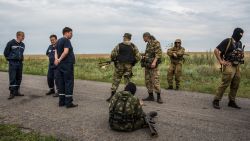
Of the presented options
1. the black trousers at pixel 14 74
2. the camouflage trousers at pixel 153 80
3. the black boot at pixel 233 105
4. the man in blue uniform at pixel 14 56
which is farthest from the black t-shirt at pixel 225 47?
the black trousers at pixel 14 74

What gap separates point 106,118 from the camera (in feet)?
29.1

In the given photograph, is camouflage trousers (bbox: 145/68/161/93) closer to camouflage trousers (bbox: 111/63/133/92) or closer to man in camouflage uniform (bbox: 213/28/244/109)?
camouflage trousers (bbox: 111/63/133/92)

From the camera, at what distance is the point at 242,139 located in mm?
7387

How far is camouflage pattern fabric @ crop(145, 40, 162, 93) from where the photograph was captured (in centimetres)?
1102

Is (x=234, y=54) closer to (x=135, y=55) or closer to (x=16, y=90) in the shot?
(x=135, y=55)

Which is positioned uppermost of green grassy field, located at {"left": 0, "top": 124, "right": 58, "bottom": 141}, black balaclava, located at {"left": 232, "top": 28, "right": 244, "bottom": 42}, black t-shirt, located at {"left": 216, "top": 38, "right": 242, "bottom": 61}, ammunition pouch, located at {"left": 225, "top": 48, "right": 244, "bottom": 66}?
black balaclava, located at {"left": 232, "top": 28, "right": 244, "bottom": 42}

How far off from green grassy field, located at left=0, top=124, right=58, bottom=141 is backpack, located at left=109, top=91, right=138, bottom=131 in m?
1.27

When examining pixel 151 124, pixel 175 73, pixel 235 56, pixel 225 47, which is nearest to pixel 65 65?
pixel 151 124

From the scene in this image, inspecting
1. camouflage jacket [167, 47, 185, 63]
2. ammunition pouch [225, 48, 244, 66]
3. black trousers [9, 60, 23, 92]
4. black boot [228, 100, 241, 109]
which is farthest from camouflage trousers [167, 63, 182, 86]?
black trousers [9, 60, 23, 92]

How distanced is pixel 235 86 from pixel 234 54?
922mm

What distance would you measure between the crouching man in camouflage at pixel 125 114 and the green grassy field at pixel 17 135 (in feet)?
4.19

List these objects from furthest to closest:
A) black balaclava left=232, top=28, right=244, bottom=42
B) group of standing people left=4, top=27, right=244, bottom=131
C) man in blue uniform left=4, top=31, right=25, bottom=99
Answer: man in blue uniform left=4, top=31, right=25, bottom=99
black balaclava left=232, top=28, right=244, bottom=42
group of standing people left=4, top=27, right=244, bottom=131

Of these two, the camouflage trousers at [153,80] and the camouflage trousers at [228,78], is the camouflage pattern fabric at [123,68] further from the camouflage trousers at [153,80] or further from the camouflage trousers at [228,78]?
the camouflage trousers at [228,78]

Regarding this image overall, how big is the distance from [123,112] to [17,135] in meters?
2.06
